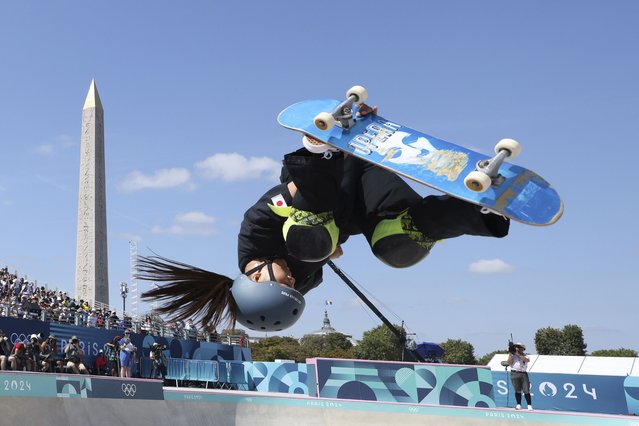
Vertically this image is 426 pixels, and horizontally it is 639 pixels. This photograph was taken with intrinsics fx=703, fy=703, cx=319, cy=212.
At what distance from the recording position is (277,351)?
Answer: 186ft

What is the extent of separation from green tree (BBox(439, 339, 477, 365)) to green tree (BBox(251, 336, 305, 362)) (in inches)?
530

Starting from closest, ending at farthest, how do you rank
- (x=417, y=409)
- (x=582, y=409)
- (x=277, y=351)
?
1. (x=417, y=409)
2. (x=582, y=409)
3. (x=277, y=351)

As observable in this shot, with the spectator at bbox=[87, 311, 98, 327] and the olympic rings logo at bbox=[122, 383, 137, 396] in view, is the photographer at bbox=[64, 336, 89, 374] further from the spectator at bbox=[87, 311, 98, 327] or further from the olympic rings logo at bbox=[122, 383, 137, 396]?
the spectator at bbox=[87, 311, 98, 327]

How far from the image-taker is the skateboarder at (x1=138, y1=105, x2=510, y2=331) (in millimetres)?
5875

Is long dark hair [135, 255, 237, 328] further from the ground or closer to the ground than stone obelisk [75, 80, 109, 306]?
closer to the ground

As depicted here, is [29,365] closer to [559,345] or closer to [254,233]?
[254,233]

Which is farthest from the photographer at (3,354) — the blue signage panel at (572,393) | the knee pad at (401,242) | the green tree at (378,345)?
the green tree at (378,345)

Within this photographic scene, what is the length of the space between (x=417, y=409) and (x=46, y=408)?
4.82m

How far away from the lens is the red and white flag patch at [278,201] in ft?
21.5

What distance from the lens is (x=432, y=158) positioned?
5402 mm

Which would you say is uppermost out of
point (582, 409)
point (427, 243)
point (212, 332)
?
point (427, 243)

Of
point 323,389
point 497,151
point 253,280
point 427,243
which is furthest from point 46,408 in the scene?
point 497,151

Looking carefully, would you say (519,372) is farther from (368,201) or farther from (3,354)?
(3,354)

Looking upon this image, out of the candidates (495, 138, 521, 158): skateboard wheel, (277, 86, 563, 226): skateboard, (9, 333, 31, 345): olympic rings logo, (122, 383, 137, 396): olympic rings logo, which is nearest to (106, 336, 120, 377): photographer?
(9, 333, 31, 345): olympic rings logo
